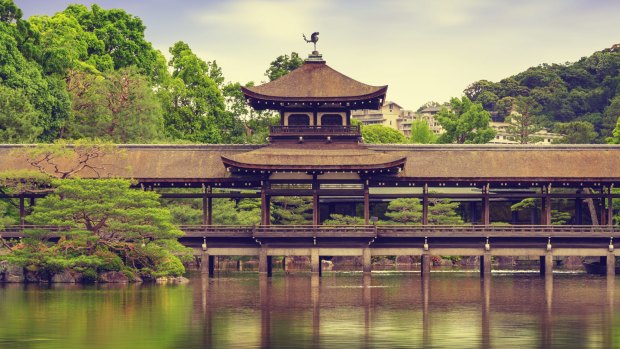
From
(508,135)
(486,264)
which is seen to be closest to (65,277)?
(486,264)

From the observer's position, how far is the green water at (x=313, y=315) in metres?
36.0

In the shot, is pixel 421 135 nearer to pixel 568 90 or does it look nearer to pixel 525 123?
pixel 525 123

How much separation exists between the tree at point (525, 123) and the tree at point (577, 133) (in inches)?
195

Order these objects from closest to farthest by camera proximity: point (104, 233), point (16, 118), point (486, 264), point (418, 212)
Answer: point (104, 233) → point (486, 264) → point (16, 118) → point (418, 212)

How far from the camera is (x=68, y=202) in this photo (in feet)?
192

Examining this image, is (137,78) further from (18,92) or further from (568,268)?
(568,268)

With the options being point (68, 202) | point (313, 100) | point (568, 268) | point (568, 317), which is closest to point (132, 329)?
point (568, 317)

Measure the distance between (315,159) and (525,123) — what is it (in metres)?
68.0

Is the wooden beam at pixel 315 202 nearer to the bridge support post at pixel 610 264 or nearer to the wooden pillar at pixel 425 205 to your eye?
the wooden pillar at pixel 425 205

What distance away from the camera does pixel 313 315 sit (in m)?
43.1

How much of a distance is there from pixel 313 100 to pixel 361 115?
12433 cm

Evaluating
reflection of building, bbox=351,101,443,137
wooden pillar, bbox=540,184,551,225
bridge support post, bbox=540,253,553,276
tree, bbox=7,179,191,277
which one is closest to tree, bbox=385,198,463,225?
wooden pillar, bbox=540,184,551,225

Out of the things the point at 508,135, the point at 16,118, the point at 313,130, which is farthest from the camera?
the point at 508,135

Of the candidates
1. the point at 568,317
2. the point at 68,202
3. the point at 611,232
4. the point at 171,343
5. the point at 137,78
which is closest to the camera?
the point at 171,343
